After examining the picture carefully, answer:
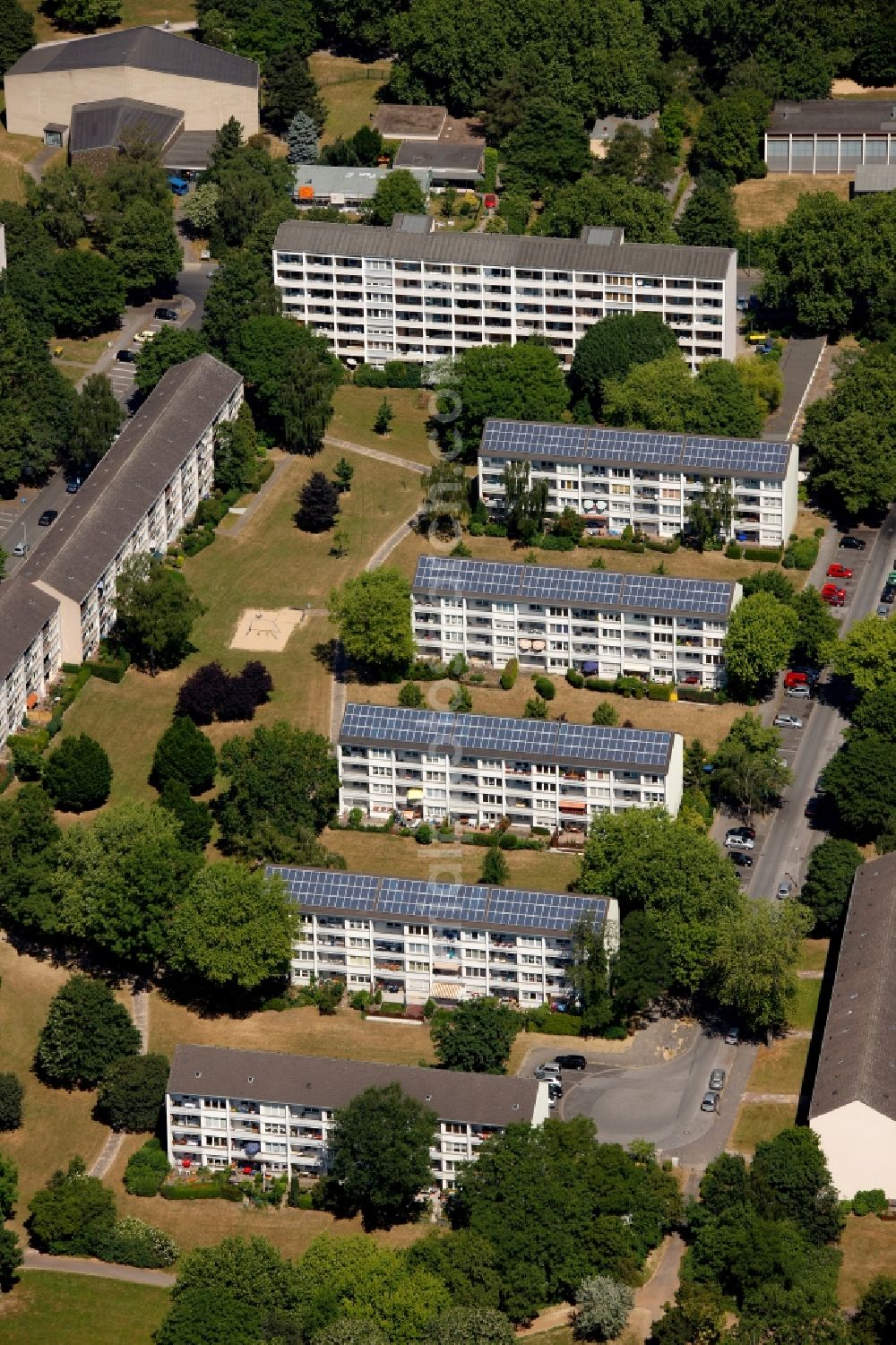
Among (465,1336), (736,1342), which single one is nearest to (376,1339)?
(465,1336)

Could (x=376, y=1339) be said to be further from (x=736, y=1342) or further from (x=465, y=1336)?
(x=736, y=1342)
